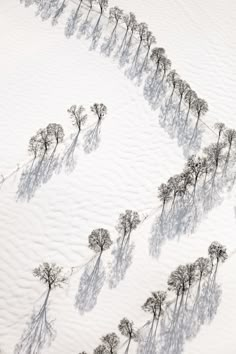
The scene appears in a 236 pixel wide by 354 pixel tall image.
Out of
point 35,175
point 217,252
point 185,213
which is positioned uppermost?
point 185,213

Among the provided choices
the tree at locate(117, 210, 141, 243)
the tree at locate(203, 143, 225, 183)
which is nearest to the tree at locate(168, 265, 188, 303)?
the tree at locate(117, 210, 141, 243)

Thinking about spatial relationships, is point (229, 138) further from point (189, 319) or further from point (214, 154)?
point (189, 319)

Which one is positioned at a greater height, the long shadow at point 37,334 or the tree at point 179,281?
the tree at point 179,281

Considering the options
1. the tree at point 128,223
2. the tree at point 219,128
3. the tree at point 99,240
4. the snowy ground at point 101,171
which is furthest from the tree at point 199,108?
the tree at point 99,240

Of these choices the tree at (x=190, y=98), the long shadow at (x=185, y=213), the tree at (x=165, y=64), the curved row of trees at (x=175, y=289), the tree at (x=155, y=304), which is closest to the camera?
the curved row of trees at (x=175, y=289)

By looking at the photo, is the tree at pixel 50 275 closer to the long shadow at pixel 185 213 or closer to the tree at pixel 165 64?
the long shadow at pixel 185 213

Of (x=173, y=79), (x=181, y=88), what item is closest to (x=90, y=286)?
(x=181, y=88)

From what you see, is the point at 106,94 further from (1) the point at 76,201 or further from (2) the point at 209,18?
(2) the point at 209,18
